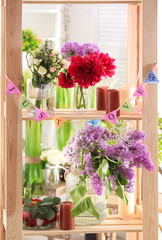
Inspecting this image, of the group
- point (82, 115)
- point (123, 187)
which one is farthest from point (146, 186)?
point (82, 115)

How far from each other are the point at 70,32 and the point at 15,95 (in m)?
1.94

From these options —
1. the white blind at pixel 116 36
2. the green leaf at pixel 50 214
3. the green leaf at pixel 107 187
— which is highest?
the white blind at pixel 116 36

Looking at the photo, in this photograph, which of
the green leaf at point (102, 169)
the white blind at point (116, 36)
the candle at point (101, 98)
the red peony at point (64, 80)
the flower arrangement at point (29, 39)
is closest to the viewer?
the green leaf at point (102, 169)

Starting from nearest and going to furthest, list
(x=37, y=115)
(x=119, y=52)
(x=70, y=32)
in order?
(x=37, y=115) → (x=119, y=52) → (x=70, y=32)

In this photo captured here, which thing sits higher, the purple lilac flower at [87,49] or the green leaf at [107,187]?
the purple lilac flower at [87,49]

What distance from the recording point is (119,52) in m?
3.47

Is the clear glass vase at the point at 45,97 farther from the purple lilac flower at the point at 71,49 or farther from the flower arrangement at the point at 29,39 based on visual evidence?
the flower arrangement at the point at 29,39

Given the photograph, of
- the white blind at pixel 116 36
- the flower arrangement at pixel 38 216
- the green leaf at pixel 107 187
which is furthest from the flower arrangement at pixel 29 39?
the green leaf at pixel 107 187

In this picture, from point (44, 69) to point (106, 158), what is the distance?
51 cm

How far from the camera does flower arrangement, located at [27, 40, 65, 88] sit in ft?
6.94

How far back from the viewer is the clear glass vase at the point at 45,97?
2.16 meters

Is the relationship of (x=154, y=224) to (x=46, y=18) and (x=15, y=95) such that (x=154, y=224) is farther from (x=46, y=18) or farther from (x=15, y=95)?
(x=46, y=18)

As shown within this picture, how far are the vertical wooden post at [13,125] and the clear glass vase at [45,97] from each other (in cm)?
13

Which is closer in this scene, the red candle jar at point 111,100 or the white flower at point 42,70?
the white flower at point 42,70
